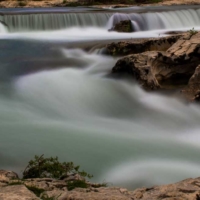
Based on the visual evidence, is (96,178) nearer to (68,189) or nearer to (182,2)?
(68,189)

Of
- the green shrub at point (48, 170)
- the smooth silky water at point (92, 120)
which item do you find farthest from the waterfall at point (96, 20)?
the green shrub at point (48, 170)

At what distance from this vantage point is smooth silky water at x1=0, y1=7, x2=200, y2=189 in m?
6.32

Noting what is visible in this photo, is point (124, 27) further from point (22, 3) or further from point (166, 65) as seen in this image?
point (22, 3)

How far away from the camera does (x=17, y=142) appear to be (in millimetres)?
7090

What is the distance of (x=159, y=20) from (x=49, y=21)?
662 centimetres

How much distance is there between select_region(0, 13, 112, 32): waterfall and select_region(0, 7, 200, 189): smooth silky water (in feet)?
16.0

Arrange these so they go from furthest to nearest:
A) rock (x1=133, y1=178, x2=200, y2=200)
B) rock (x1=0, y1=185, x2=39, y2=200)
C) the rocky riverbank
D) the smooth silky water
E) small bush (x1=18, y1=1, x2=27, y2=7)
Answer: the rocky riverbank → small bush (x1=18, y1=1, x2=27, y2=7) → the smooth silky water → rock (x1=133, y1=178, x2=200, y2=200) → rock (x1=0, y1=185, x2=39, y2=200)

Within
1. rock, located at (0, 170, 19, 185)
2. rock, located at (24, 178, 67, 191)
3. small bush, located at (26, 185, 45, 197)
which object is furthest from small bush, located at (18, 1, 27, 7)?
small bush, located at (26, 185, 45, 197)

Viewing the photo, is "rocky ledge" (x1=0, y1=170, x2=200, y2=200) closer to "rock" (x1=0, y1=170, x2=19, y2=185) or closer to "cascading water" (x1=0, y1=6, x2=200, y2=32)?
"rock" (x1=0, y1=170, x2=19, y2=185)

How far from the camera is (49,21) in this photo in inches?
795

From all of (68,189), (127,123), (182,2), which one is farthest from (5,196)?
(182,2)

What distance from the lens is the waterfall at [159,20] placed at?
2075cm

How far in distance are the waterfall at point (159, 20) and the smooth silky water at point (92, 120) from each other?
667cm

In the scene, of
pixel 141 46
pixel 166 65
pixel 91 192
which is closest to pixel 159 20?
pixel 141 46
